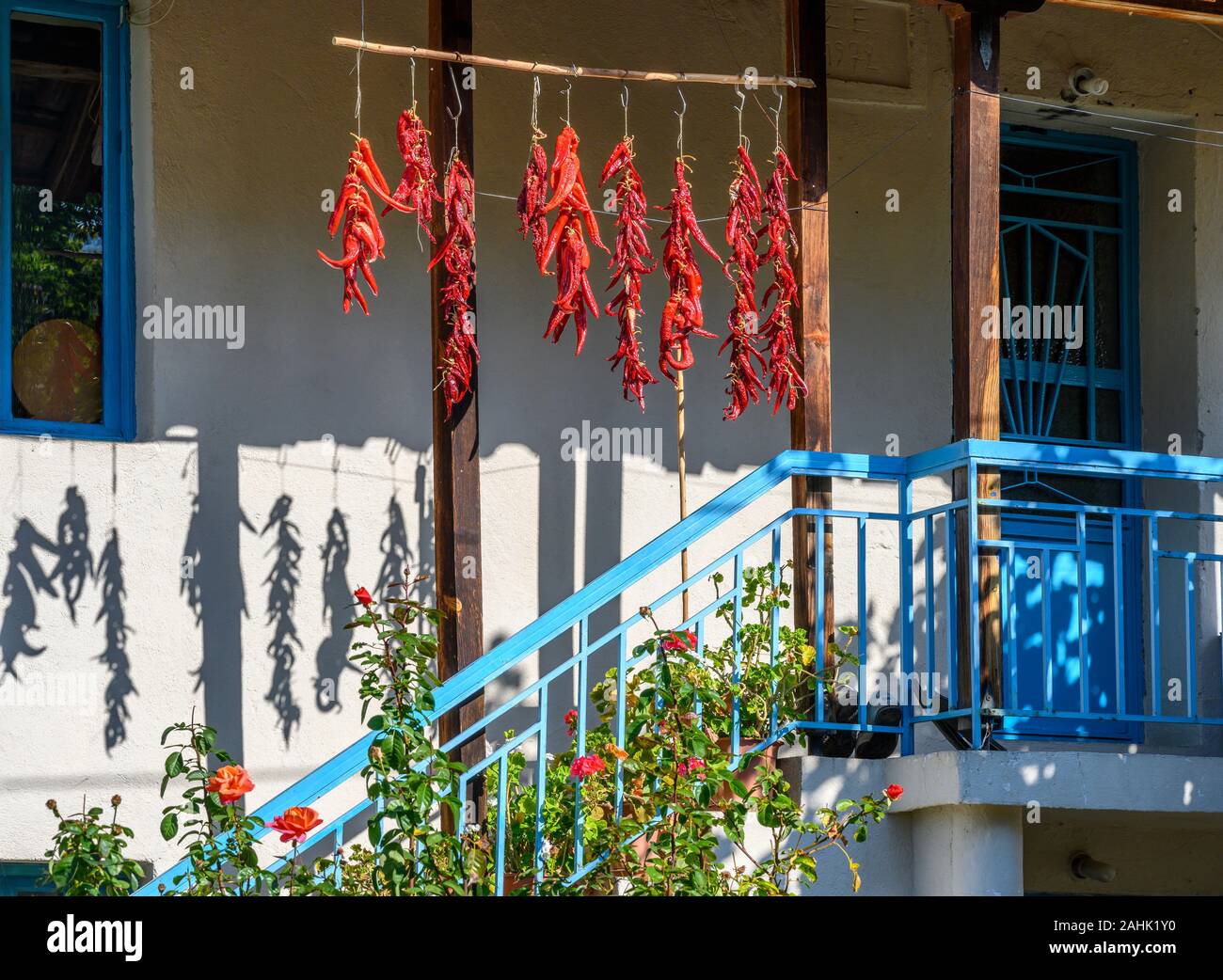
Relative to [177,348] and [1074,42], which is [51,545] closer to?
[177,348]

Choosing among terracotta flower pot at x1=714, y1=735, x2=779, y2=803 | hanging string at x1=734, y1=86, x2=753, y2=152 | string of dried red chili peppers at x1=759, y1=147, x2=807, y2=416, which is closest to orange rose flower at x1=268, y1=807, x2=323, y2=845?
terracotta flower pot at x1=714, y1=735, x2=779, y2=803

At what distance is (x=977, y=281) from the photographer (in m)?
7.27

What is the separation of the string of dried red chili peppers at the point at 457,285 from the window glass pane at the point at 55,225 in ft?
5.31

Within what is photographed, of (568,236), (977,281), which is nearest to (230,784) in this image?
(568,236)

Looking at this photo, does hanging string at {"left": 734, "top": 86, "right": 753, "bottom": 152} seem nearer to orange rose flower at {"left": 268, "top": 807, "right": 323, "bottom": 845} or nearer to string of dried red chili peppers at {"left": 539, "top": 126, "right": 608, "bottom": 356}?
string of dried red chili peppers at {"left": 539, "top": 126, "right": 608, "bottom": 356}

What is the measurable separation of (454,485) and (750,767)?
1.55 m

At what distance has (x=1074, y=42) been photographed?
9.33 metres

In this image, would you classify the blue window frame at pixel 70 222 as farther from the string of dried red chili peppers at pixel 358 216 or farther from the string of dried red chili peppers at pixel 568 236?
the string of dried red chili peppers at pixel 568 236

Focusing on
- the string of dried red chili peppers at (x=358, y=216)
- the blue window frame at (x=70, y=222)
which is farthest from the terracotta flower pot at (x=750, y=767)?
the blue window frame at (x=70, y=222)

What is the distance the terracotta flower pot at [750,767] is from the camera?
639cm

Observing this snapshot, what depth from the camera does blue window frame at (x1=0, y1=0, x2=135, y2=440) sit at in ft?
25.1

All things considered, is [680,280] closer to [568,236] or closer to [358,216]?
[568,236]
